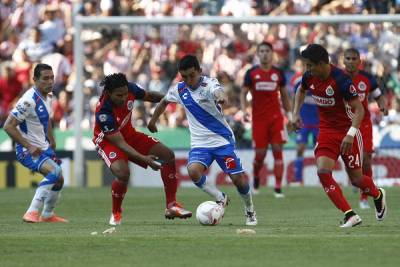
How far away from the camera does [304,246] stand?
11.3 m

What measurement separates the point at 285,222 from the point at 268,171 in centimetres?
1043

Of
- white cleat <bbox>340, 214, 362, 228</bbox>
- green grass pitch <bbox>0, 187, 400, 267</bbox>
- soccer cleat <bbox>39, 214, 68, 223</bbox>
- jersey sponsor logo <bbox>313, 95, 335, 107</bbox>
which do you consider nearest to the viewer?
green grass pitch <bbox>0, 187, 400, 267</bbox>

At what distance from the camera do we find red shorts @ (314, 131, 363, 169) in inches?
538

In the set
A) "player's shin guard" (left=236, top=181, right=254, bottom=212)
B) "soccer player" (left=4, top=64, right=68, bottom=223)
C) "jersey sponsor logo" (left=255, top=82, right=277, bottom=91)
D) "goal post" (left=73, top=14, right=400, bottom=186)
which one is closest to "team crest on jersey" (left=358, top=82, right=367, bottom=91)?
"player's shin guard" (left=236, top=181, right=254, bottom=212)

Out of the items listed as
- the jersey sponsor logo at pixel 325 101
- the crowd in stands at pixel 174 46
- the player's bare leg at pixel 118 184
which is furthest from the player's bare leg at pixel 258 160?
the jersey sponsor logo at pixel 325 101

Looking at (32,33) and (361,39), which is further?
(32,33)

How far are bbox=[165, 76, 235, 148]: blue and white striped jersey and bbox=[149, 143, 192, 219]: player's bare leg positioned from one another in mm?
556

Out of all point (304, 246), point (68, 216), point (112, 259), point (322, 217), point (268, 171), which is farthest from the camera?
point (268, 171)

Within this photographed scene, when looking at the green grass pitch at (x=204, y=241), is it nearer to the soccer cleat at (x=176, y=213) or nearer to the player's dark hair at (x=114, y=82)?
the soccer cleat at (x=176, y=213)

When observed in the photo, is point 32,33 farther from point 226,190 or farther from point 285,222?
point 285,222

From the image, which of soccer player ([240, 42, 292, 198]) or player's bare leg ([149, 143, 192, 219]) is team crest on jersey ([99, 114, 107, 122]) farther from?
soccer player ([240, 42, 292, 198])

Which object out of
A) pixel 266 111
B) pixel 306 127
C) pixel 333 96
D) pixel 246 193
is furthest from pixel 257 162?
pixel 333 96

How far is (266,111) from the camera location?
2156cm

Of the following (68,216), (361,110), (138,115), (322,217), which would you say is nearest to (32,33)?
(138,115)
